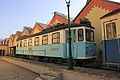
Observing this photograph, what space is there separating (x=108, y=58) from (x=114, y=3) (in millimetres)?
6201

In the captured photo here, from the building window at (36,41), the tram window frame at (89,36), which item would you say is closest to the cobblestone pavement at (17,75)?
the building window at (36,41)

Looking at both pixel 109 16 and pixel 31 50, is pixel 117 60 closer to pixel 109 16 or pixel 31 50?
pixel 109 16

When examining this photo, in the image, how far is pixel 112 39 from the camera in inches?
252

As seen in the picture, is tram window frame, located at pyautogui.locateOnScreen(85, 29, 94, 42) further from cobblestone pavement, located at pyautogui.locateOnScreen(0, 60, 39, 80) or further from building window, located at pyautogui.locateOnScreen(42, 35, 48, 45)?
cobblestone pavement, located at pyautogui.locateOnScreen(0, 60, 39, 80)

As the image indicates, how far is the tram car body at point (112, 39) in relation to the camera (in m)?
6.07

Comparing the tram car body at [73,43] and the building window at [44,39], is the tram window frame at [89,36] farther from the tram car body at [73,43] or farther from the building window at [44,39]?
the building window at [44,39]

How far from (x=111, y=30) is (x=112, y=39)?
1.96 ft

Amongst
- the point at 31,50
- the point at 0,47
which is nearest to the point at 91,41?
the point at 31,50

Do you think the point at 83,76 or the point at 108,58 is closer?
the point at 83,76

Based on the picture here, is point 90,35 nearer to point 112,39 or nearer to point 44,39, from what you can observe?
point 112,39

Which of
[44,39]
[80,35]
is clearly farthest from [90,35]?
[44,39]

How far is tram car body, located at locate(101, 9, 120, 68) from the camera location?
6074 millimetres

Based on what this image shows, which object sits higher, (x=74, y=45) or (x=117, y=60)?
(x=74, y=45)

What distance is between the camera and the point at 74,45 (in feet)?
24.6
